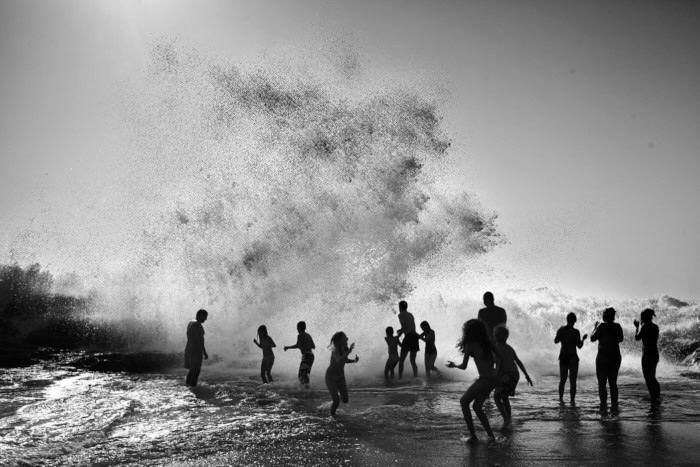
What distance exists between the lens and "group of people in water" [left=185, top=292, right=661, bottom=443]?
22.5ft

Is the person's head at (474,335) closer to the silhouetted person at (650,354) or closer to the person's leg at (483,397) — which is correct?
the person's leg at (483,397)

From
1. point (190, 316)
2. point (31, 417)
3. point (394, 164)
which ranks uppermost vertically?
point (394, 164)

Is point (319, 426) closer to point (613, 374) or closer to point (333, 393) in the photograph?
point (333, 393)

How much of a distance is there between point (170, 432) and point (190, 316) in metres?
24.4

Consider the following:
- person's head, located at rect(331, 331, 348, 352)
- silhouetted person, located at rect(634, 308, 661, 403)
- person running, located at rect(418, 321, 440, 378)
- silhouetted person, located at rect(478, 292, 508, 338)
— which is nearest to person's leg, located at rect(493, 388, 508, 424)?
silhouetted person, located at rect(478, 292, 508, 338)

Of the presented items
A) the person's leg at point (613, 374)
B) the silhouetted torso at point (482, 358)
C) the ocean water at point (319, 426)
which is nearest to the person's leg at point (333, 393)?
the ocean water at point (319, 426)

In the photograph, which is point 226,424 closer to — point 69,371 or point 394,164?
point 69,371

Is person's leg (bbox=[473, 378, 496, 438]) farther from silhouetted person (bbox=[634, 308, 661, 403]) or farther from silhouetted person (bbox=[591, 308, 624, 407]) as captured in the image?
silhouetted person (bbox=[634, 308, 661, 403])

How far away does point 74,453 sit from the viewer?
6641mm

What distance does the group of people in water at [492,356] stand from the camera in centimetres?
686

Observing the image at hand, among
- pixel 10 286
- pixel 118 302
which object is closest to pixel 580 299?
pixel 118 302

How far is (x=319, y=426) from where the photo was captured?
26.2 feet

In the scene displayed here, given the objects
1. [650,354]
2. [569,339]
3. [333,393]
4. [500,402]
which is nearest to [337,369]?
[333,393]

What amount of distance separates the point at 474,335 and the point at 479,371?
0.50 meters
